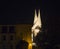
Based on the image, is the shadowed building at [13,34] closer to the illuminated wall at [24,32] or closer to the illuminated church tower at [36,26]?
the illuminated wall at [24,32]

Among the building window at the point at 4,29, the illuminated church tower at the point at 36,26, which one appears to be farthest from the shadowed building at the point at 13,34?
the illuminated church tower at the point at 36,26

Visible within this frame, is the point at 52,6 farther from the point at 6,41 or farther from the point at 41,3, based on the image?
the point at 6,41

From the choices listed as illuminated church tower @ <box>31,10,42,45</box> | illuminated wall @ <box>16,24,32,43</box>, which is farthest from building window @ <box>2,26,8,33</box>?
illuminated church tower @ <box>31,10,42,45</box>

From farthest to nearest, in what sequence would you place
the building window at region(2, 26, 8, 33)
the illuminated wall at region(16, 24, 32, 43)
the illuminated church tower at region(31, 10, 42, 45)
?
1. the building window at region(2, 26, 8, 33)
2. the illuminated wall at region(16, 24, 32, 43)
3. the illuminated church tower at region(31, 10, 42, 45)

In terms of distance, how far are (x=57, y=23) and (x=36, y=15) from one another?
1.99m

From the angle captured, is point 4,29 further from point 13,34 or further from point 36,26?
point 36,26

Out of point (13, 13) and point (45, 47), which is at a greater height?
point (13, 13)

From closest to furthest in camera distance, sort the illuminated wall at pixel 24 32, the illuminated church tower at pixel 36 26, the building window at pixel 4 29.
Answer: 1. the illuminated church tower at pixel 36 26
2. the illuminated wall at pixel 24 32
3. the building window at pixel 4 29

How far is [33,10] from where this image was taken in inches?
1612

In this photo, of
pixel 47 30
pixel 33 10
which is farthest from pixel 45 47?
pixel 33 10

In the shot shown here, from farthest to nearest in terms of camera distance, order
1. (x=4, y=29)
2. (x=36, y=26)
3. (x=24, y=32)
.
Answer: (x=4, y=29), (x=24, y=32), (x=36, y=26)

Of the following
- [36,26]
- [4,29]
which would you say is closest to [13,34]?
[4,29]

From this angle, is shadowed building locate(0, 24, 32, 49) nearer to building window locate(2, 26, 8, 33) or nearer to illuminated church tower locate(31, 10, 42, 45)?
building window locate(2, 26, 8, 33)

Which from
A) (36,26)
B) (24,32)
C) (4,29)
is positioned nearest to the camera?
(36,26)
